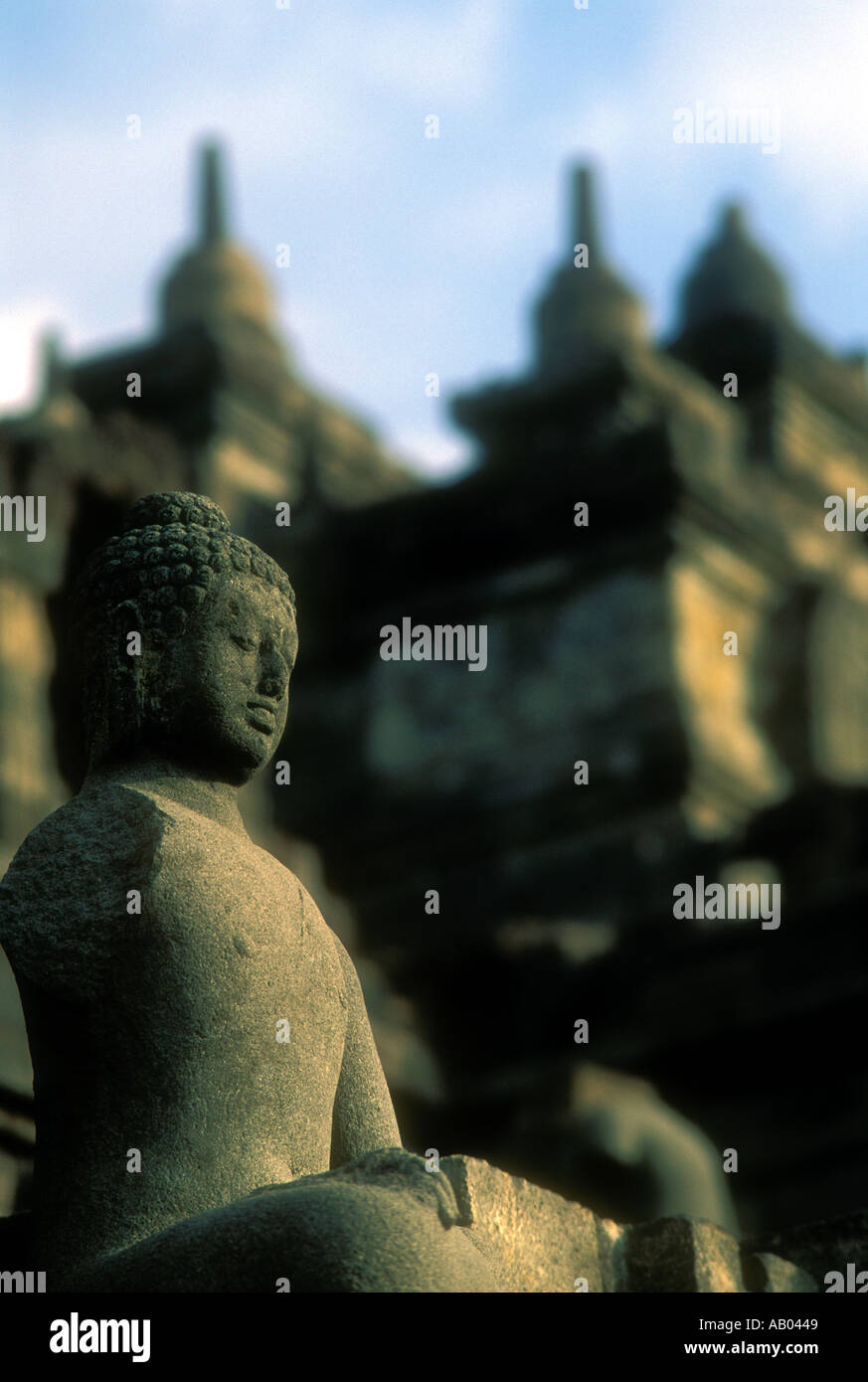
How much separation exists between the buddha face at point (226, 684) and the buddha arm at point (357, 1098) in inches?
24.8

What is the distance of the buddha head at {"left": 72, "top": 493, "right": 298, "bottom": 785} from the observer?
8875 mm

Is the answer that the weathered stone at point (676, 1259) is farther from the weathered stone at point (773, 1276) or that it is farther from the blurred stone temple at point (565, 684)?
the blurred stone temple at point (565, 684)

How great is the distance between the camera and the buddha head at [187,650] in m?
8.88

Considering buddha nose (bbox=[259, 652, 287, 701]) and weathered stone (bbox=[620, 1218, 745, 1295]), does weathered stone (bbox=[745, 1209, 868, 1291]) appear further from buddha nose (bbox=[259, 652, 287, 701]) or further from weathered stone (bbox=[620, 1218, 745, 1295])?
buddha nose (bbox=[259, 652, 287, 701])

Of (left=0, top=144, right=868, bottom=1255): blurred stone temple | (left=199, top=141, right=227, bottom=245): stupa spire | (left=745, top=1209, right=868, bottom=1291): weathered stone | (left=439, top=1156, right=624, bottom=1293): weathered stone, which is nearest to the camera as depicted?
(left=439, top=1156, right=624, bottom=1293): weathered stone

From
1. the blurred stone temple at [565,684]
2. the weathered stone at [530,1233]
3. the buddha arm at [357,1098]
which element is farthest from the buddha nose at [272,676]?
the blurred stone temple at [565,684]

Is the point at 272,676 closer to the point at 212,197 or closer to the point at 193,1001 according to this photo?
the point at 193,1001

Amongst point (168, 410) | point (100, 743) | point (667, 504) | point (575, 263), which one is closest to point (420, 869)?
point (667, 504)

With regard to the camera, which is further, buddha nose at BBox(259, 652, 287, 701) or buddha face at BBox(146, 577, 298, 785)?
buddha nose at BBox(259, 652, 287, 701)

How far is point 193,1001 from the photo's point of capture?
830 cm

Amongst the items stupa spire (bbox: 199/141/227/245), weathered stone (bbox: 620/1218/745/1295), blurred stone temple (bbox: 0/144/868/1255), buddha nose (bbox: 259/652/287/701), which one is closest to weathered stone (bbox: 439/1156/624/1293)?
weathered stone (bbox: 620/1218/745/1295)

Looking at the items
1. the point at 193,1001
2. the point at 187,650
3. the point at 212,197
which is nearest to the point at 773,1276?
the point at 193,1001

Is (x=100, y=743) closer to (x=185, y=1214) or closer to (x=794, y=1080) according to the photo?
(x=185, y=1214)

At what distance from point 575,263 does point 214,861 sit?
3684 centimetres
